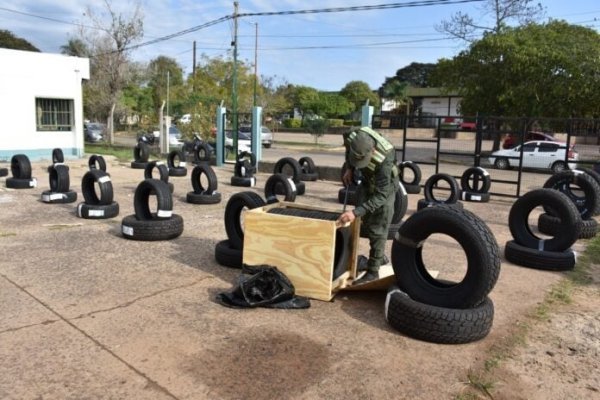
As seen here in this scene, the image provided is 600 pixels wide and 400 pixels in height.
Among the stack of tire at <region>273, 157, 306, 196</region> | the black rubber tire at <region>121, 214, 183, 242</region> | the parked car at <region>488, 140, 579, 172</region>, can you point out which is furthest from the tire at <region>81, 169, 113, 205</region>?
the parked car at <region>488, 140, 579, 172</region>

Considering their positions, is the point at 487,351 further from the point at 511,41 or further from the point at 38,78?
the point at 511,41

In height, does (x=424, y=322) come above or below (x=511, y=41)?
below

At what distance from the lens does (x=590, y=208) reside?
28.3 ft

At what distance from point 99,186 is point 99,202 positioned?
1.38ft

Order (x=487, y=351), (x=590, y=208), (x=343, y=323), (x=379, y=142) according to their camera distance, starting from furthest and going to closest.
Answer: (x=590, y=208), (x=379, y=142), (x=343, y=323), (x=487, y=351)

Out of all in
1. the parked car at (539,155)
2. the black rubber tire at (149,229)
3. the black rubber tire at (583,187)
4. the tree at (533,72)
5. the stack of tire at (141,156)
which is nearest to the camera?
the black rubber tire at (149,229)

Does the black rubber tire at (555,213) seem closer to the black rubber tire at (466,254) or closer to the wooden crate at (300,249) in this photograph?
the black rubber tire at (466,254)

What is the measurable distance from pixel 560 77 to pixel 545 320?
22.7m

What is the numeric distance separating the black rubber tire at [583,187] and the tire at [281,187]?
164 inches

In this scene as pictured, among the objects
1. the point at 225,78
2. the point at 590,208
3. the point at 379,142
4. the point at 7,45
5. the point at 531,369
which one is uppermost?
the point at 7,45

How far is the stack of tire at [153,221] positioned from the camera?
703 centimetres

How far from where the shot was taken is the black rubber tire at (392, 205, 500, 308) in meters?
4.07

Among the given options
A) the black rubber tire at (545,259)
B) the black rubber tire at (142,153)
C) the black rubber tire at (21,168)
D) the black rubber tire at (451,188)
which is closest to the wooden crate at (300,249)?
the black rubber tire at (545,259)

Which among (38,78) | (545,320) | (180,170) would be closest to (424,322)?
(545,320)
